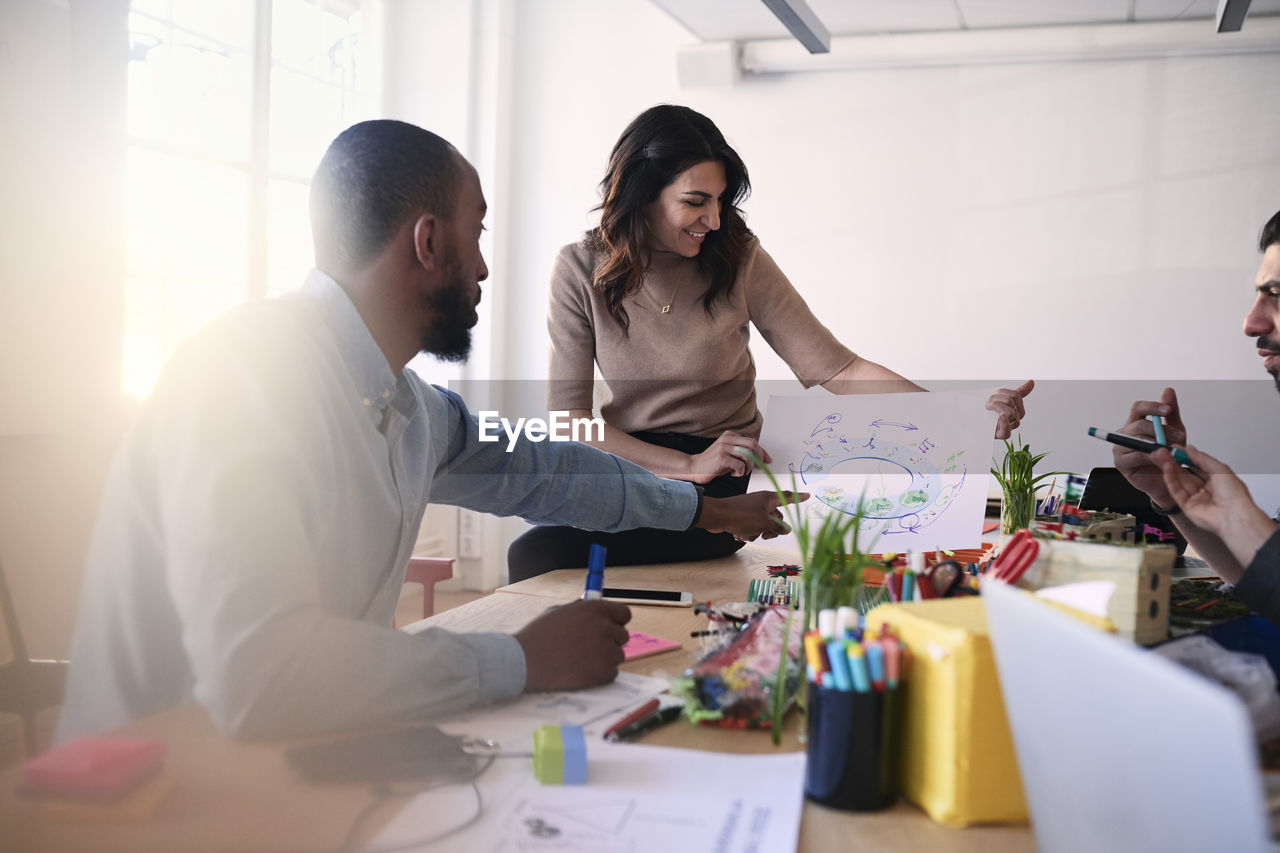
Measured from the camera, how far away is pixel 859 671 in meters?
0.78

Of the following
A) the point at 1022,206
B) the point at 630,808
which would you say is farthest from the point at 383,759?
the point at 1022,206

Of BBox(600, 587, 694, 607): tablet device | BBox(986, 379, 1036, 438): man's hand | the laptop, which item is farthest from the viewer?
BBox(986, 379, 1036, 438): man's hand

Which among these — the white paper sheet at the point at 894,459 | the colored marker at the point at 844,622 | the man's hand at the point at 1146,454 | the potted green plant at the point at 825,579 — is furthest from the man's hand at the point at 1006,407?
the colored marker at the point at 844,622

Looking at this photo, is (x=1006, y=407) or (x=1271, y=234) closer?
(x=1271, y=234)

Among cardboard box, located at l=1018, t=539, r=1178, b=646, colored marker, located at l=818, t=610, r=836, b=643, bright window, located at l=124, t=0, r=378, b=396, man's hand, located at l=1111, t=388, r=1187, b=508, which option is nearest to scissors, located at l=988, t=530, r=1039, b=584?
cardboard box, located at l=1018, t=539, r=1178, b=646

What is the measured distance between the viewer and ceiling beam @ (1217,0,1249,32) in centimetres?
238

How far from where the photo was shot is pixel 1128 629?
0.93 metres

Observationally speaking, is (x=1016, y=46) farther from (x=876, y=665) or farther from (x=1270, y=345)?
(x=876, y=665)

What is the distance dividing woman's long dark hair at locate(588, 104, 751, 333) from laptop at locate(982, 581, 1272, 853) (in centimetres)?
157

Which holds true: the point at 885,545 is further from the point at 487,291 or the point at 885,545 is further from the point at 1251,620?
the point at 487,291

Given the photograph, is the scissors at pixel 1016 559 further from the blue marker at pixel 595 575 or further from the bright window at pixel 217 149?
the bright window at pixel 217 149

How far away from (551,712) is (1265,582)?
2.43 feet

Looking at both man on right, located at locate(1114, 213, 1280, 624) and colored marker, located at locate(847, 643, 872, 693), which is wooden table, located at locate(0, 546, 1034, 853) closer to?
colored marker, located at locate(847, 643, 872, 693)

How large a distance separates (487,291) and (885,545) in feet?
11.7
